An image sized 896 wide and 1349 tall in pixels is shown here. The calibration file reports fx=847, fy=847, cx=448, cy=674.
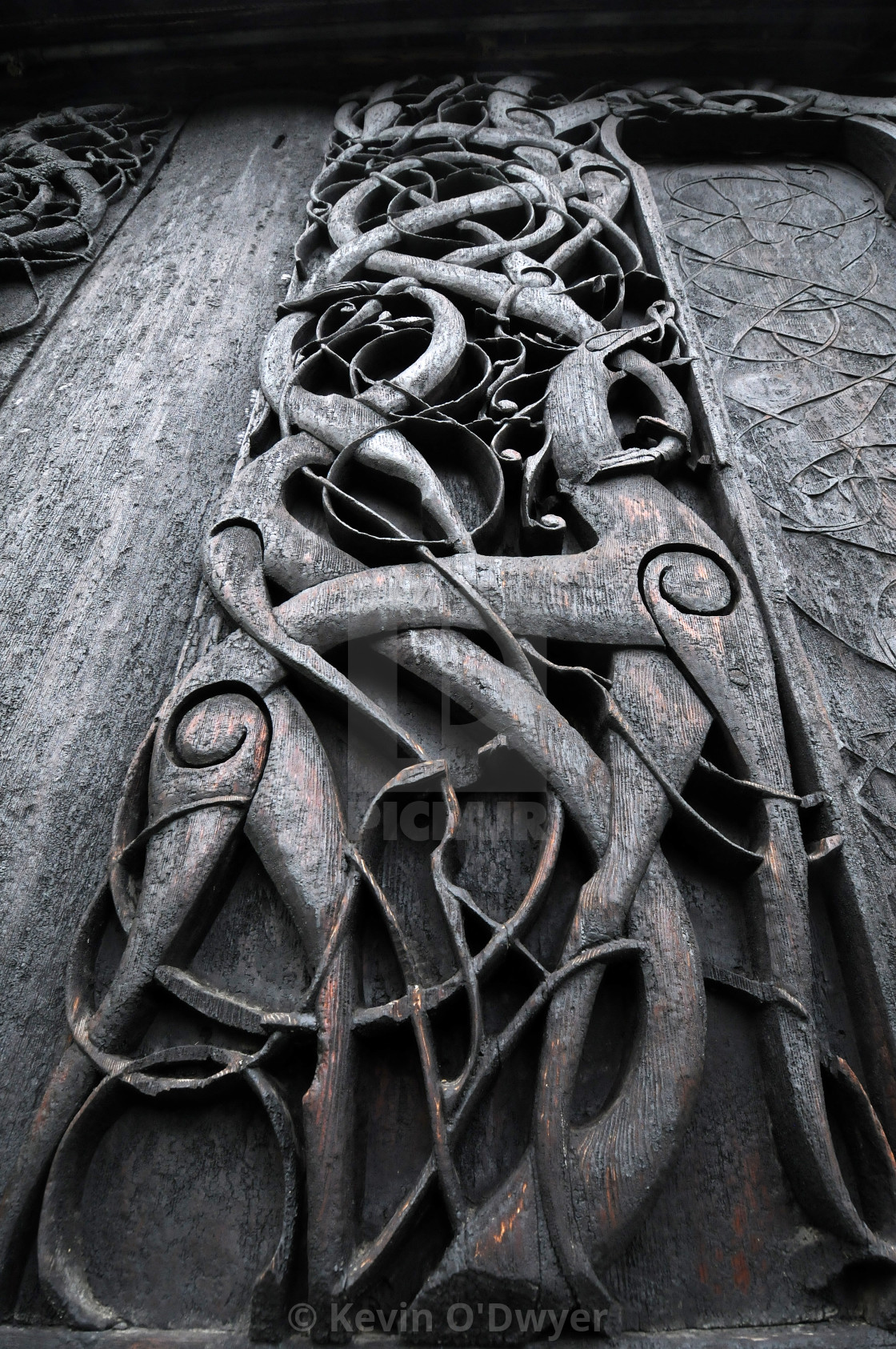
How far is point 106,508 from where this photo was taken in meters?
1.54

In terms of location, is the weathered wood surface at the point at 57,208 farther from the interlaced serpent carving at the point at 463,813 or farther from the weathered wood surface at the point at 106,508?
the interlaced serpent carving at the point at 463,813

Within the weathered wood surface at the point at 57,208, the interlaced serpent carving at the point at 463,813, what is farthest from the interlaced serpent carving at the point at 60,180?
the interlaced serpent carving at the point at 463,813

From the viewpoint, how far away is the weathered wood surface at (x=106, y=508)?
1.10 meters

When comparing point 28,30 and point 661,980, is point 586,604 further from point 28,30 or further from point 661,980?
point 28,30

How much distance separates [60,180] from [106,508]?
1415 millimetres

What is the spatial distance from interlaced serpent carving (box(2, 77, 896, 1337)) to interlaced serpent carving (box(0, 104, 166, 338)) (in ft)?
3.11

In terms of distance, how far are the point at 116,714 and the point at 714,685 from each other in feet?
2.81

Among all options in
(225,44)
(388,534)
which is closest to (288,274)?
(388,534)

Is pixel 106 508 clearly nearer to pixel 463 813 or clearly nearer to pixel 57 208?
pixel 463 813

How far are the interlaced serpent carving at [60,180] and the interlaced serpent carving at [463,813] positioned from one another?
948mm

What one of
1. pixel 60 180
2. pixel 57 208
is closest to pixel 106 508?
pixel 57 208

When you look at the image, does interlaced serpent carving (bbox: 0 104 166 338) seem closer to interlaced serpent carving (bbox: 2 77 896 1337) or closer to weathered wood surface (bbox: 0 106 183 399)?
weathered wood surface (bbox: 0 106 183 399)

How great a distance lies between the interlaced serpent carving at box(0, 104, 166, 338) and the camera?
2051mm

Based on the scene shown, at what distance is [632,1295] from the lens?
2.59ft
